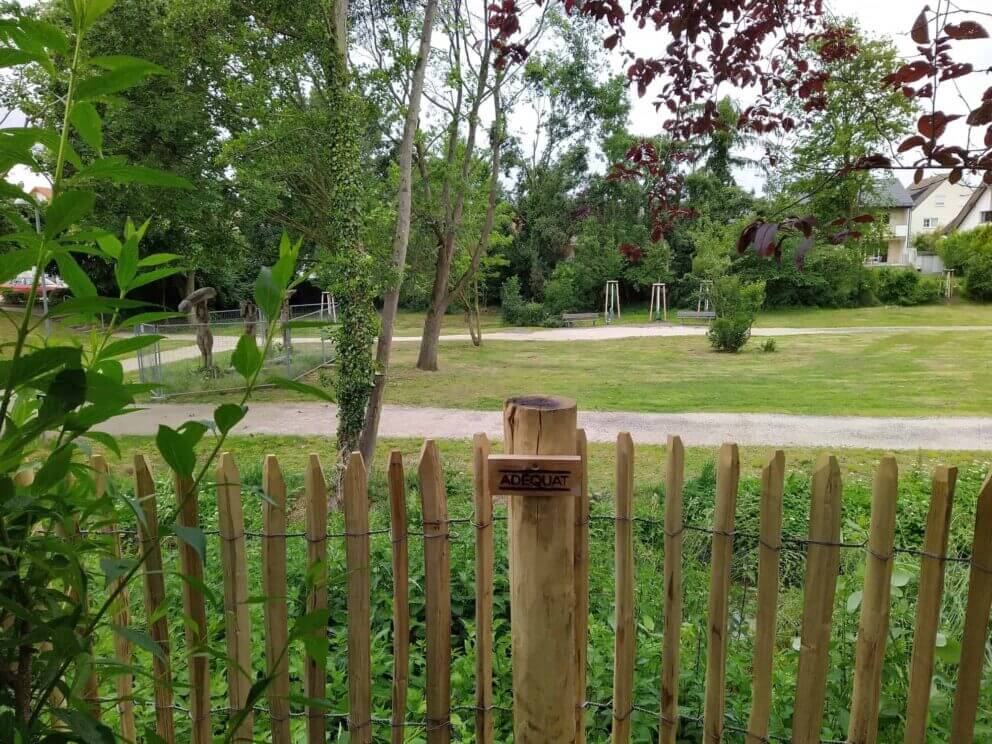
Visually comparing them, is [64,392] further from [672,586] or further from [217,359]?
[217,359]

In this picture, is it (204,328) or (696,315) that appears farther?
(696,315)

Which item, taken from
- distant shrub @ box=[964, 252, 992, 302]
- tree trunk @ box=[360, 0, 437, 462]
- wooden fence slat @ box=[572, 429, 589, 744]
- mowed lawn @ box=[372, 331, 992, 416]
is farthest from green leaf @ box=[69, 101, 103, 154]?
distant shrub @ box=[964, 252, 992, 302]

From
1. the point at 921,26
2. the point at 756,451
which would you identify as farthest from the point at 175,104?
the point at 921,26

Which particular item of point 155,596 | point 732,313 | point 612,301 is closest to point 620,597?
point 155,596

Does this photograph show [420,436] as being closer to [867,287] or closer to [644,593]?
[644,593]

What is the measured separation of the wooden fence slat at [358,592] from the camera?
1396 millimetres

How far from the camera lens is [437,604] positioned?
1504mm

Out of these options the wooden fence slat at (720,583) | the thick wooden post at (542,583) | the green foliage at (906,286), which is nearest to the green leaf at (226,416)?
the thick wooden post at (542,583)

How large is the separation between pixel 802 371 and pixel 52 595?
13588 mm

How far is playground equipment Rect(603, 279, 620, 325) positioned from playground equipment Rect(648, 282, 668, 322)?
1453 millimetres

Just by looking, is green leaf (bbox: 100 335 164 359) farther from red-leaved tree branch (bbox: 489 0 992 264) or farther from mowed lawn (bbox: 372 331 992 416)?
mowed lawn (bbox: 372 331 992 416)

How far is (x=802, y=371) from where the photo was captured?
500 inches

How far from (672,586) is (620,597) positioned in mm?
125

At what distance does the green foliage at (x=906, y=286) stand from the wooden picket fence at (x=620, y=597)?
102ft
